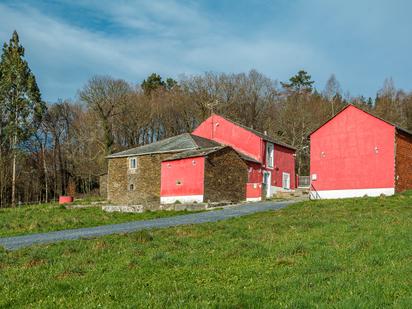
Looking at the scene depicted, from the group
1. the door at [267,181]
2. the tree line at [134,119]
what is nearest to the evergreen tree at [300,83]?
the tree line at [134,119]

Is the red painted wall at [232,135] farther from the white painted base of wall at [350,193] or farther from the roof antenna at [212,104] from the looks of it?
the roof antenna at [212,104]

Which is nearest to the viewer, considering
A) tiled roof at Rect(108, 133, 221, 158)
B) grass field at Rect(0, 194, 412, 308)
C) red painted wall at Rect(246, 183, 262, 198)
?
grass field at Rect(0, 194, 412, 308)

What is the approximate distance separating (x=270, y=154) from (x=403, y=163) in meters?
14.2

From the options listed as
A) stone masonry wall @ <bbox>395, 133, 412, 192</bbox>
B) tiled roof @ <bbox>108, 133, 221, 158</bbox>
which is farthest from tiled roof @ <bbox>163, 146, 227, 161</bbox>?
stone masonry wall @ <bbox>395, 133, 412, 192</bbox>

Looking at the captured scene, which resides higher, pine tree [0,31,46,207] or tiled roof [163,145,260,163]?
pine tree [0,31,46,207]

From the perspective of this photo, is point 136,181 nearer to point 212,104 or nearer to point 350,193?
point 350,193

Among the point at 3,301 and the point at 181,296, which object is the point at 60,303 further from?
the point at 181,296

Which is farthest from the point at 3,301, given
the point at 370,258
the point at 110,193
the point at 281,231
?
the point at 110,193

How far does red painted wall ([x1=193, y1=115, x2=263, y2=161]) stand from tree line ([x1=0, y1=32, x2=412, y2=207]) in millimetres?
16104

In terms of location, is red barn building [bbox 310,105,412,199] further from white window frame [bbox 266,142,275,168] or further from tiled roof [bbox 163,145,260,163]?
white window frame [bbox 266,142,275,168]

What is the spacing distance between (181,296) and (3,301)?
2871mm

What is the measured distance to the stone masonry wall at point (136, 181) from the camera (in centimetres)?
4156

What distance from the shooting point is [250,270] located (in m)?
9.73

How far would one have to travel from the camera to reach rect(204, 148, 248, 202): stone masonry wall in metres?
35.8
